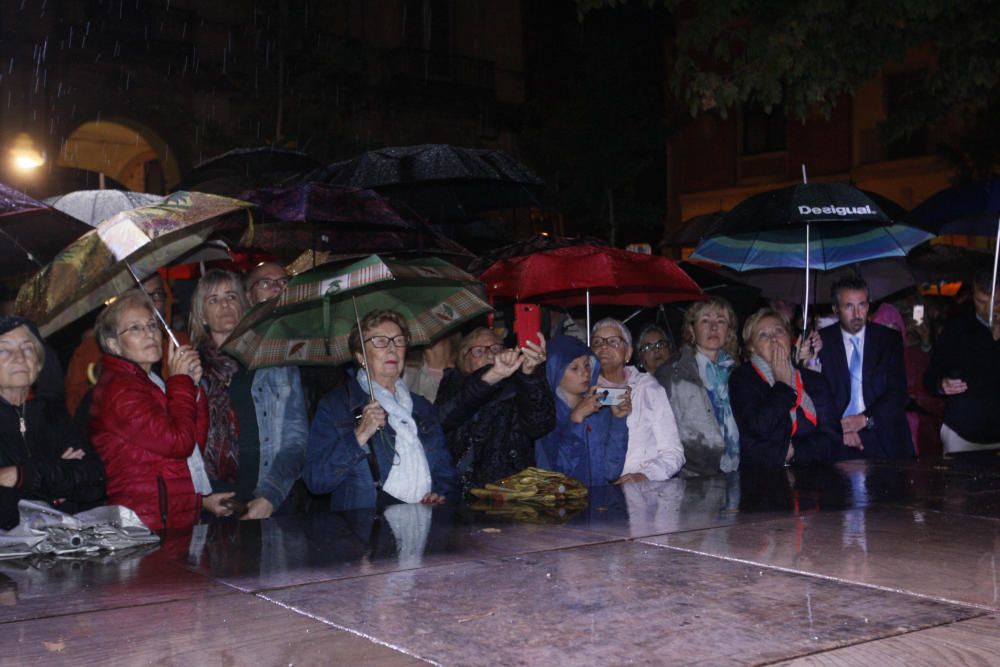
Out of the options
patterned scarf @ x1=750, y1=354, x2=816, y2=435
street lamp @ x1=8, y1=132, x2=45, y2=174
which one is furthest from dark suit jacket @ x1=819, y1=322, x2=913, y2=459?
street lamp @ x1=8, y1=132, x2=45, y2=174

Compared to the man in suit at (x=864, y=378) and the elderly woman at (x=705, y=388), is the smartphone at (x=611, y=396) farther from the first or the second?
the man in suit at (x=864, y=378)

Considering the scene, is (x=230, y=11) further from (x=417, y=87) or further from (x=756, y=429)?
(x=756, y=429)

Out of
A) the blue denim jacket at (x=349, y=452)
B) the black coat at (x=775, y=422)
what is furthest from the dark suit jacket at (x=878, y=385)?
the blue denim jacket at (x=349, y=452)

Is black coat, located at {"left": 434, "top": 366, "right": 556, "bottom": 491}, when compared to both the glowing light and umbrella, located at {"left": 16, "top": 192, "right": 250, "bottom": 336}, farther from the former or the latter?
the glowing light

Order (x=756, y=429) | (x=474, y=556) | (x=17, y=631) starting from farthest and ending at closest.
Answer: (x=756, y=429)
(x=474, y=556)
(x=17, y=631)

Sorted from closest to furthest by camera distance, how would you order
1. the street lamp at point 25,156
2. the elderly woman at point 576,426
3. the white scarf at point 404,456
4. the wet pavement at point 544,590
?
the wet pavement at point 544,590, the white scarf at point 404,456, the elderly woman at point 576,426, the street lamp at point 25,156

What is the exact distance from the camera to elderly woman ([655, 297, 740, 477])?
7.65m

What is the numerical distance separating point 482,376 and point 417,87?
21385mm

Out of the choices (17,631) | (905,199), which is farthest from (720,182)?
(17,631)

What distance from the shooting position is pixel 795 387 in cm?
768

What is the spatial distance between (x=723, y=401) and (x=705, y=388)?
0.51 feet

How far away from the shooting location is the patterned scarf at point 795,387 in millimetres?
Answer: 7723

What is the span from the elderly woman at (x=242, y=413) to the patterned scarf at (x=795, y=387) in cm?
311

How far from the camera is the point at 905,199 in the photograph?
3003cm
